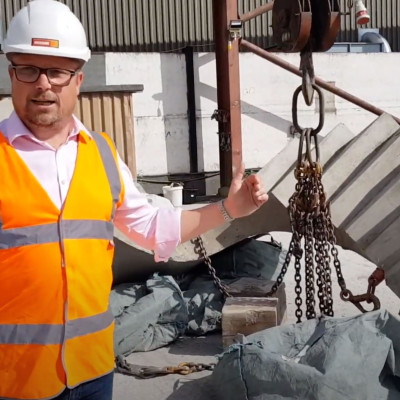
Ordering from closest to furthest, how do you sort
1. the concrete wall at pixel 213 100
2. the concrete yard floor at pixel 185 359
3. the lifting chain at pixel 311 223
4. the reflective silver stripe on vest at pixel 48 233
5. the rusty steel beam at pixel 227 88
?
the reflective silver stripe on vest at pixel 48 233, the lifting chain at pixel 311 223, the concrete yard floor at pixel 185 359, the rusty steel beam at pixel 227 88, the concrete wall at pixel 213 100

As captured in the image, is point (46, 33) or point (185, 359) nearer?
point (46, 33)

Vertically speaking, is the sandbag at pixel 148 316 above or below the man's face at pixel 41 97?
below

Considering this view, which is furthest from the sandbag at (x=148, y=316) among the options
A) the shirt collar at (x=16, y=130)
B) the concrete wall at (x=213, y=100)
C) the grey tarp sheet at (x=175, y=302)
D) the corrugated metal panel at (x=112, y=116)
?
the concrete wall at (x=213, y=100)

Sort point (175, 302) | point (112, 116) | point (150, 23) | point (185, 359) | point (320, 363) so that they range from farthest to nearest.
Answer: point (150, 23) → point (112, 116) → point (175, 302) → point (185, 359) → point (320, 363)

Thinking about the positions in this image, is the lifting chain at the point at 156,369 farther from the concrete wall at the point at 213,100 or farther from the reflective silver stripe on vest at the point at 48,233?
the concrete wall at the point at 213,100

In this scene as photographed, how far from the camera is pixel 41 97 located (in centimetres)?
196

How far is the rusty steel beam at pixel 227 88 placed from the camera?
903 centimetres

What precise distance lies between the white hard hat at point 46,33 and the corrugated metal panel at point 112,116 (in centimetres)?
742

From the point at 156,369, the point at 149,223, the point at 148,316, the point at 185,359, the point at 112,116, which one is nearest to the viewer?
the point at 149,223

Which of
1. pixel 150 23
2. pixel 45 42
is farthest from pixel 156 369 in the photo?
pixel 150 23

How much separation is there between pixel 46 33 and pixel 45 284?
76 centimetres

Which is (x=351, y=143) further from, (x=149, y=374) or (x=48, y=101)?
(x=48, y=101)

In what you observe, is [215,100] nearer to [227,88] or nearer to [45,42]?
[227,88]

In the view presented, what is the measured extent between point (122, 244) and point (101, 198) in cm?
306
